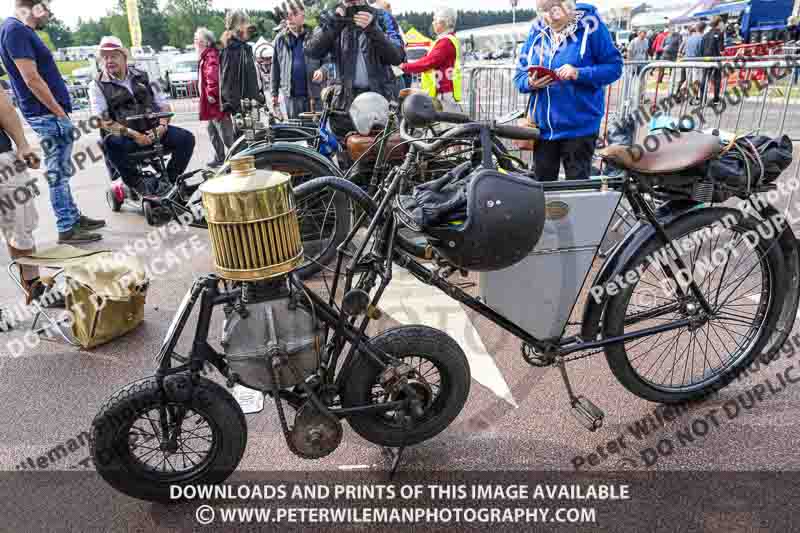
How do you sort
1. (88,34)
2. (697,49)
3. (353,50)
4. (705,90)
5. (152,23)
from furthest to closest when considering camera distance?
(88,34) < (152,23) < (697,49) < (705,90) < (353,50)

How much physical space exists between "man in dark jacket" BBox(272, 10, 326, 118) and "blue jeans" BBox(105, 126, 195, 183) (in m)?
1.43

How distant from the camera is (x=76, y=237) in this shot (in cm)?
539

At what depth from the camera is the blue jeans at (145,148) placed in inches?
224

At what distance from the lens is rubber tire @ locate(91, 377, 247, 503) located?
76.0 inches

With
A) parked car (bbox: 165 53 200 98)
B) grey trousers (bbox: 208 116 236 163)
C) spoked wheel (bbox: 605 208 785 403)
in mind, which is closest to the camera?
spoked wheel (bbox: 605 208 785 403)

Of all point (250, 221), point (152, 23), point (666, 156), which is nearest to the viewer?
point (250, 221)

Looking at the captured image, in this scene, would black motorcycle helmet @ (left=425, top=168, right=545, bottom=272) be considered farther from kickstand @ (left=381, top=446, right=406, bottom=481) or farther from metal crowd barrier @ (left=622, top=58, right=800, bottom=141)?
metal crowd barrier @ (left=622, top=58, right=800, bottom=141)

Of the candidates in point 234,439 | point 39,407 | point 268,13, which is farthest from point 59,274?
point 268,13

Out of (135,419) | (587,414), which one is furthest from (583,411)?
(135,419)

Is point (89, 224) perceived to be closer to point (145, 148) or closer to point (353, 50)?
point (145, 148)

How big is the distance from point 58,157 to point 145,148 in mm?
917

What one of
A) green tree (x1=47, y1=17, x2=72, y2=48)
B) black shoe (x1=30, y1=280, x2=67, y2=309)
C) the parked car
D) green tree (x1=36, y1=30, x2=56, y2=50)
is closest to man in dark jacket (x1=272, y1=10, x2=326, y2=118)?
green tree (x1=36, y1=30, x2=56, y2=50)

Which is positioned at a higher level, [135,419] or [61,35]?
[61,35]

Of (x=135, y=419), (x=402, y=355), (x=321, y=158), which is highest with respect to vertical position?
(x=321, y=158)
